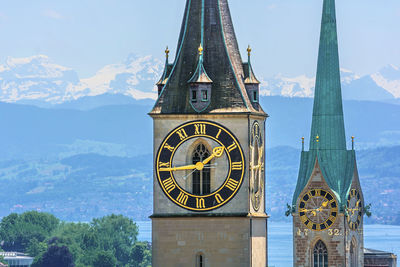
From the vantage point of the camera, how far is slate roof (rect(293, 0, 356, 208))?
5157 inches

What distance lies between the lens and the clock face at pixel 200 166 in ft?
208

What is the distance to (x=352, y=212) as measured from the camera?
13350 centimetres

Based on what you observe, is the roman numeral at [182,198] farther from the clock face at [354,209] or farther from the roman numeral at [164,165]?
the clock face at [354,209]

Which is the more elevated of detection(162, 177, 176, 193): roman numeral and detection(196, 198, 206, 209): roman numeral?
detection(162, 177, 176, 193): roman numeral

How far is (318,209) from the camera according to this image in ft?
433

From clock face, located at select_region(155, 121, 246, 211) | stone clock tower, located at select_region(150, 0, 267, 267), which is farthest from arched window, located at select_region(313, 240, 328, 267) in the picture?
clock face, located at select_region(155, 121, 246, 211)

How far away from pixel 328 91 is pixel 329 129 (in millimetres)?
3845

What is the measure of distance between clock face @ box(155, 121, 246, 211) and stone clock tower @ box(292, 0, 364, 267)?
6687 cm

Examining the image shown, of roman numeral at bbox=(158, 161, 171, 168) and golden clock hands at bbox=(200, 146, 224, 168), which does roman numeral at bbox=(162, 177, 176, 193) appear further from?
golden clock hands at bbox=(200, 146, 224, 168)

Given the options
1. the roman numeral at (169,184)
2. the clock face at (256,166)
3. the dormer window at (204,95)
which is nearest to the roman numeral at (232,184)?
the clock face at (256,166)

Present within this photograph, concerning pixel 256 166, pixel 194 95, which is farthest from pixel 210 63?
pixel 256 166

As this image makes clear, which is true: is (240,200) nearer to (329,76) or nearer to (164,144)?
(164,144)

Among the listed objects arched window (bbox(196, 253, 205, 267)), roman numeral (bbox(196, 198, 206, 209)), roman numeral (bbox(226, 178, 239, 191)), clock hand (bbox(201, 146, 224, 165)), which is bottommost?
arched window (bbox(196, 253, 205, 267))

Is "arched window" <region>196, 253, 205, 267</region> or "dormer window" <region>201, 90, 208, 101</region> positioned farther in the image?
"dormer window" <region>201, 90, 208, 101</region>
